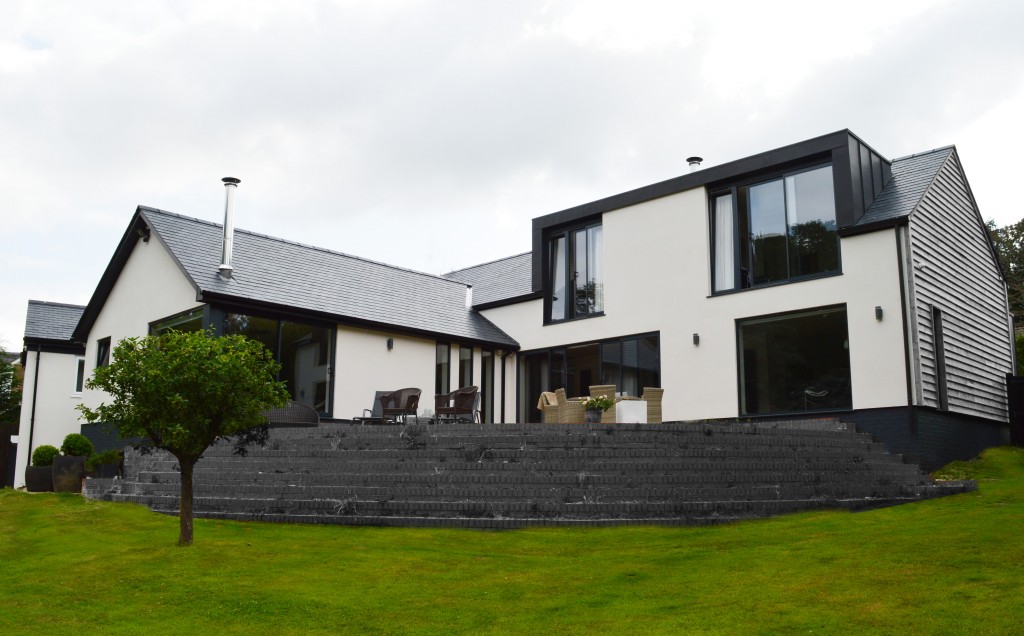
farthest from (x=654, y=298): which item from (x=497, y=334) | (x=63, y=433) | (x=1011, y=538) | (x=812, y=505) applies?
(x=63, y=433)

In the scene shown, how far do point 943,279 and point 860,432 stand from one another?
12.8 ft

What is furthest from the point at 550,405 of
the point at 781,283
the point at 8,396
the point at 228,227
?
the point at 8,396

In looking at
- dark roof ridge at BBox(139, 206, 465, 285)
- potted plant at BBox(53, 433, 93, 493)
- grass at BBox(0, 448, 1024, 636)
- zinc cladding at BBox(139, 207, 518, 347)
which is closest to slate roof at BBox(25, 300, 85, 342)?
dark roof ridge at BBox(139, 206, 465, 285)

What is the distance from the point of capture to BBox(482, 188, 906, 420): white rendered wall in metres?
16.0

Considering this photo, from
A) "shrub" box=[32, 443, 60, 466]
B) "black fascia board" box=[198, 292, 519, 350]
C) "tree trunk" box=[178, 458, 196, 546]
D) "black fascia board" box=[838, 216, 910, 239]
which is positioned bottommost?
"tree trunk" box=[178, 458, 196, 546]

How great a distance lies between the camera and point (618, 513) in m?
11.1

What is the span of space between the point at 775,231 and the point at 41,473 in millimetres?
15029

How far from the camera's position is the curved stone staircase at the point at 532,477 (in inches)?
446

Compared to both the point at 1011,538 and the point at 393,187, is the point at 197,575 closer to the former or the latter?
the point at 1011,538

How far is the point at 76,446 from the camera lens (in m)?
16.9

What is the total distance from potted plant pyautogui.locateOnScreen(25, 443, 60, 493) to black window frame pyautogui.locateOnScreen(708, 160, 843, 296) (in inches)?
533

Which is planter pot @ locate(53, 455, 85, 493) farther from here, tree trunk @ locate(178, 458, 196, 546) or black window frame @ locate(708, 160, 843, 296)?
black window frame @ locate(708, 160, 843, 296)

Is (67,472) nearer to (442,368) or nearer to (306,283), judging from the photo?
(306,283)

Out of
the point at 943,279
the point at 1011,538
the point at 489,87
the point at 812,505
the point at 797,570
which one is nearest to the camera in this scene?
the point at 797,570
